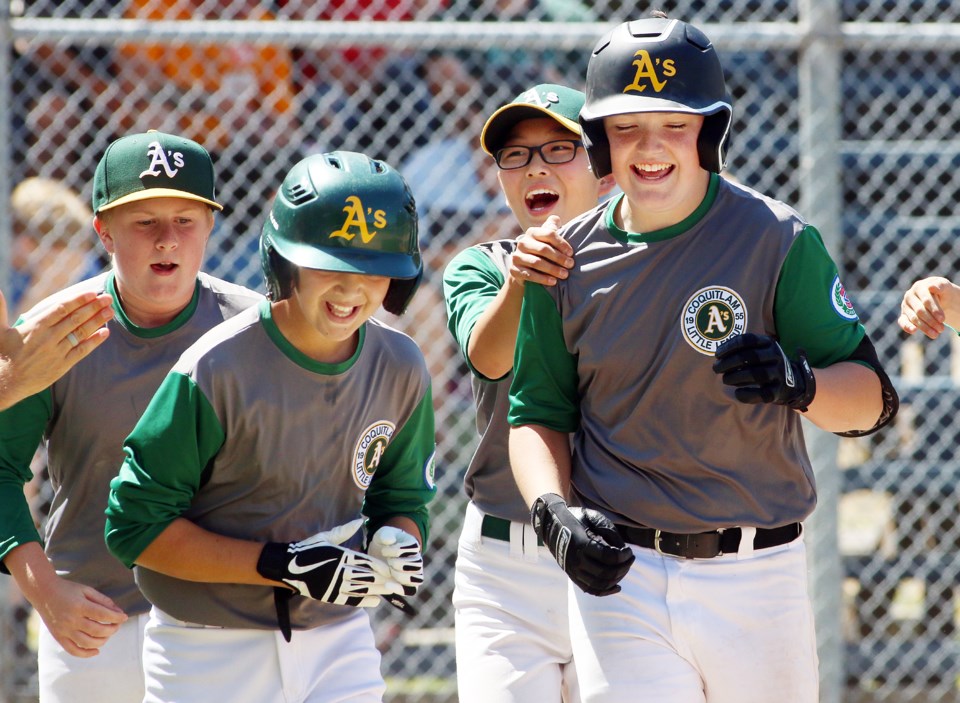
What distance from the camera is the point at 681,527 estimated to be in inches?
99.7

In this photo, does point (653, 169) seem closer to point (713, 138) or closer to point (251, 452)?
point (713, 138)

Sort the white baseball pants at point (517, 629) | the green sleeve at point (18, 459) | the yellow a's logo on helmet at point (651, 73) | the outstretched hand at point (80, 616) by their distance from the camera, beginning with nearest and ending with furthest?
the yellow a's logo on helmet at point (651, 73)
the outstretched hand at point (80, 616)
the green sleeve at point (18, 459)
the white baseball pants at point (517, 629)

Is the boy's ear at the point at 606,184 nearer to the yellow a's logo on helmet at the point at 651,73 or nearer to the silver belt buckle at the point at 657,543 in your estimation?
the yellow a's logo on helmet at the point at 651,73

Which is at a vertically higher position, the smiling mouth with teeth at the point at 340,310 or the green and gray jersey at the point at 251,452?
the smiling mouth with teeth at the point at 340,310

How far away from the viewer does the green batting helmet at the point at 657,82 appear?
8.17 ft

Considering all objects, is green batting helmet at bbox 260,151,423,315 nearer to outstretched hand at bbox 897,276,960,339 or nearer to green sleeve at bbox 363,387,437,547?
green sleeve at bbox 363,387,437,547

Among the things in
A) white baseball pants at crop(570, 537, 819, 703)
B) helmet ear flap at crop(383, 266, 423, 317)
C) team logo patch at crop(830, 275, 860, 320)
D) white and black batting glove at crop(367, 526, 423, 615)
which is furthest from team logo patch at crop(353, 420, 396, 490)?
team logo patch at crop(830, 275, 860, 320)

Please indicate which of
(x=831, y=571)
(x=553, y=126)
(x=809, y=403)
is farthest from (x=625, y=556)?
(x=831, y=571)

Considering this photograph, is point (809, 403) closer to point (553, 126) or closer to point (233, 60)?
point (553, 126)

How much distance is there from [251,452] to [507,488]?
2.55ft

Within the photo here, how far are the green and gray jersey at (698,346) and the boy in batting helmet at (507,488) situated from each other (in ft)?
1.36

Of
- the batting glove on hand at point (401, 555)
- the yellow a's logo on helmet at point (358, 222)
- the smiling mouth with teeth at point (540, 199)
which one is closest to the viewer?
the yellow a's logo on helmet at point (358, 222)

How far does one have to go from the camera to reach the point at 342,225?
2.60 m

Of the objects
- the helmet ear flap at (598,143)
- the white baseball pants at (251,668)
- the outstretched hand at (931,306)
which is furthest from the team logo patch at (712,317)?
the white baseball pants at (251,668)
